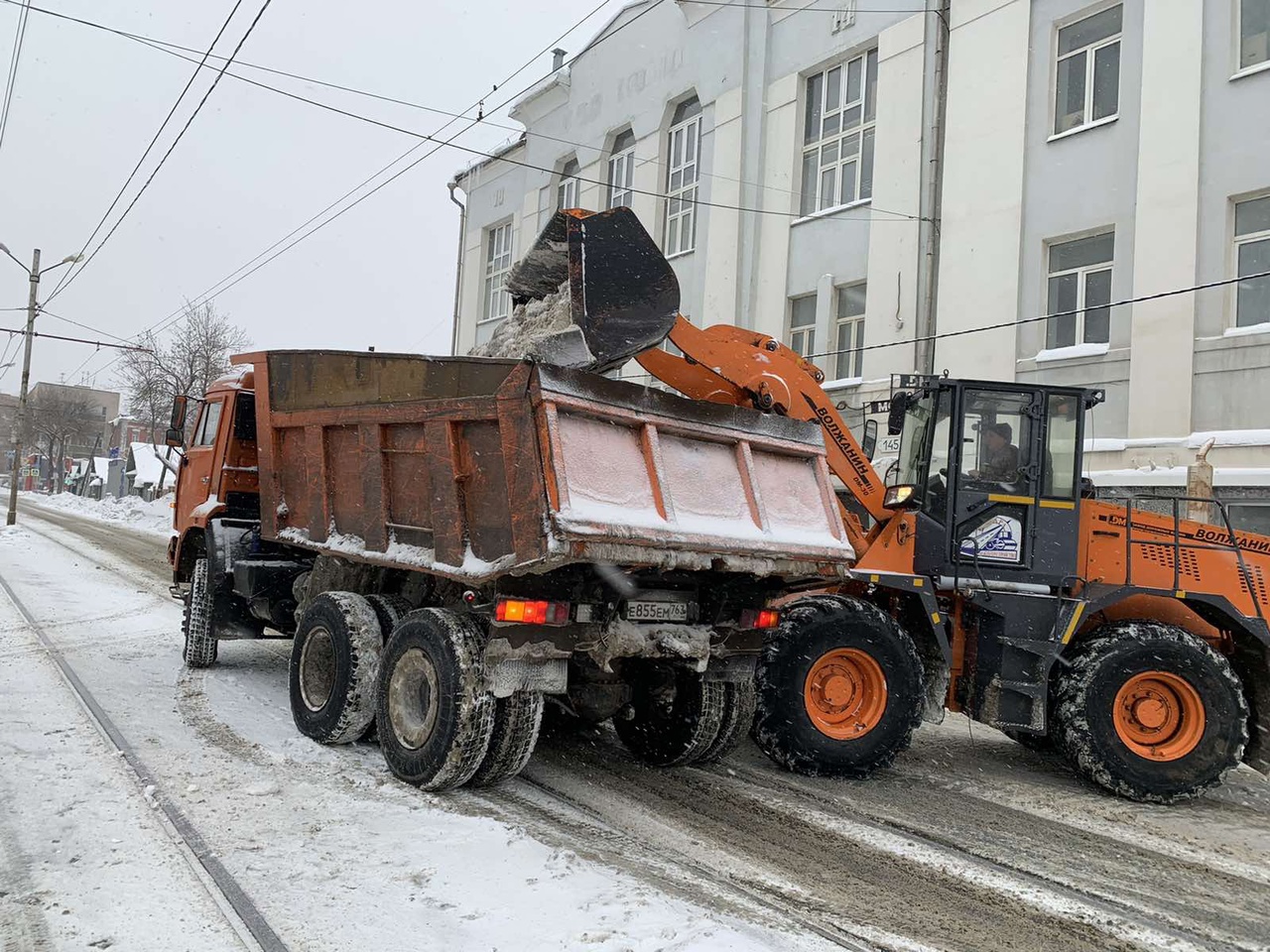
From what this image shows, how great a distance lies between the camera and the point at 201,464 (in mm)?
8711

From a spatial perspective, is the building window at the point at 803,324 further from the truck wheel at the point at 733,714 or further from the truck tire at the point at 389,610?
the truck tire at the point at 389,610

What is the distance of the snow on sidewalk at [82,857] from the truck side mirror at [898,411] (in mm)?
5394

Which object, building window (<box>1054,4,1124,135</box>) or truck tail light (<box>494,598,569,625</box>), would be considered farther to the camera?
building window (<box>1054,4,1124,135</box>)

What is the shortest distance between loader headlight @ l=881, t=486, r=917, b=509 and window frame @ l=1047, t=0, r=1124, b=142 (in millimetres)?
8758

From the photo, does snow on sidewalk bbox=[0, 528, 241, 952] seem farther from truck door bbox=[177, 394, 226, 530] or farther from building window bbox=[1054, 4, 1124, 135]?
building window bbox=[1054, 4, 1124, 135]

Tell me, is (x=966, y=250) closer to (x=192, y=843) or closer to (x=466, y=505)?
(x=466, y=505)

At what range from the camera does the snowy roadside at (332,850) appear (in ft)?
11.5

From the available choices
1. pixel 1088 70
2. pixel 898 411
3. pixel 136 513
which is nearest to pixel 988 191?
pixel 1088 70

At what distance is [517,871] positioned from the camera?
4.09m

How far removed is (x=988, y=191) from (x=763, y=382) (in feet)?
30.4

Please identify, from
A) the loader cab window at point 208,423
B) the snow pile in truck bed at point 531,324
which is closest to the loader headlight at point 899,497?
the snow pile in truck bed at point 531,324

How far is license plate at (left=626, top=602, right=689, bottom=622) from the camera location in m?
5.25

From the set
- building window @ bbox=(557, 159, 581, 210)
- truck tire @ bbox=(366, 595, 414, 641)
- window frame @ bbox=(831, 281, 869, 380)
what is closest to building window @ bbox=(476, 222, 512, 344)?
building window @ bbox=(557, 159, 581, 210)

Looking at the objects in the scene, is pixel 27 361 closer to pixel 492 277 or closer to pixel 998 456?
pixel 492 277
